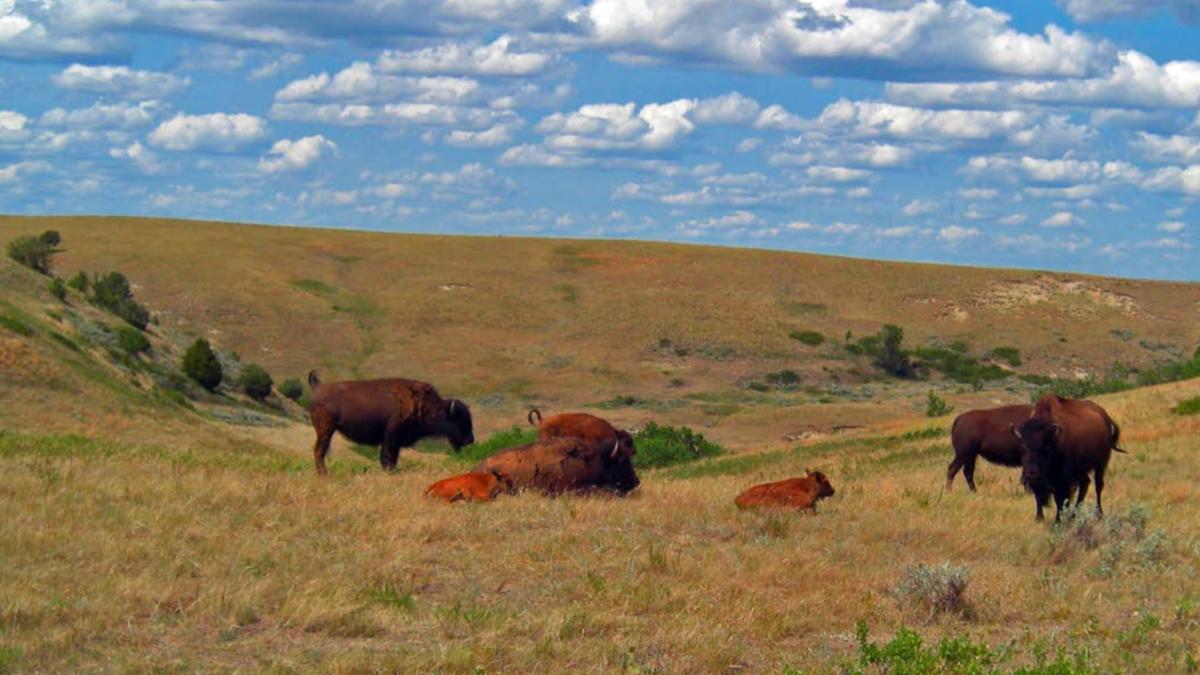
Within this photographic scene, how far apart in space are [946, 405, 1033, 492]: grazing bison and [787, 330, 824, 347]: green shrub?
2727 inches

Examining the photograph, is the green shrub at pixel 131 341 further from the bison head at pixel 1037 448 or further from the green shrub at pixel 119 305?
the bison head at pixel 1037 448

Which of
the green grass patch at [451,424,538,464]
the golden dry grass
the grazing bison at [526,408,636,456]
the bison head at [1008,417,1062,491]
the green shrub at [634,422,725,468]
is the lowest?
the green shrub at [634,422,725,468]

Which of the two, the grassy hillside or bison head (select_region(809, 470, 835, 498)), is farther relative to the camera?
the grassy hillside

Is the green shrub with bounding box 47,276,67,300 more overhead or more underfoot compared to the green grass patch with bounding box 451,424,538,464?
more overhead

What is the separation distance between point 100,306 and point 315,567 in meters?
55.2

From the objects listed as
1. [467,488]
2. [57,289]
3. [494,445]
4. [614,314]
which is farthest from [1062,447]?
[614,314]

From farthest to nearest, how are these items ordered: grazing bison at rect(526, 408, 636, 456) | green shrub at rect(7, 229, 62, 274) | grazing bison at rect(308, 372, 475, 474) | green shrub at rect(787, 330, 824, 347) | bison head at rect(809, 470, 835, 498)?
green shrub at rect(787, 330, 824, 347), green shrub at rect(7, 229, 62, 274), grazing bison at rect(308, 372, 475, 474), grazing bison at rect(526, 408, 636, 456), bison head at rect(809, 470, 835, 498)

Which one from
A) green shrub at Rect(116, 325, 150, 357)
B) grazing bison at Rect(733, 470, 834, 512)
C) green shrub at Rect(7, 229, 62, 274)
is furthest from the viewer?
green shrub at Rect(7, 229, 62, 274)

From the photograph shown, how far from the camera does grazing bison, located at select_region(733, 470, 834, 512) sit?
1455cm

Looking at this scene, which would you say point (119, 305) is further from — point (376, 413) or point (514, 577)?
point (514, 577)

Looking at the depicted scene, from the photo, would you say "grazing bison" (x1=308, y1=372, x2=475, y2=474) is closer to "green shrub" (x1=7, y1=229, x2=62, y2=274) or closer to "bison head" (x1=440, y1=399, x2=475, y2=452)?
"bison head" (x1=440, y1=399, x2=475, y2=452)

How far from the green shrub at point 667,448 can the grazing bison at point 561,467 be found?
68.6 ft

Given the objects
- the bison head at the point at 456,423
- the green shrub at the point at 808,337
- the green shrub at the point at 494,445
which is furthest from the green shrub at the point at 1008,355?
the bison head at the point at 456,423

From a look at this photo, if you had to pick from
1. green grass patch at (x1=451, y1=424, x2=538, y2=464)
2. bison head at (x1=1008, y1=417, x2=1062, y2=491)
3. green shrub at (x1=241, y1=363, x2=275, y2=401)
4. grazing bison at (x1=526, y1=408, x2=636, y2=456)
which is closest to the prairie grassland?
bison head at (x1=1008, y1=417, x2=1062, y2=491)
